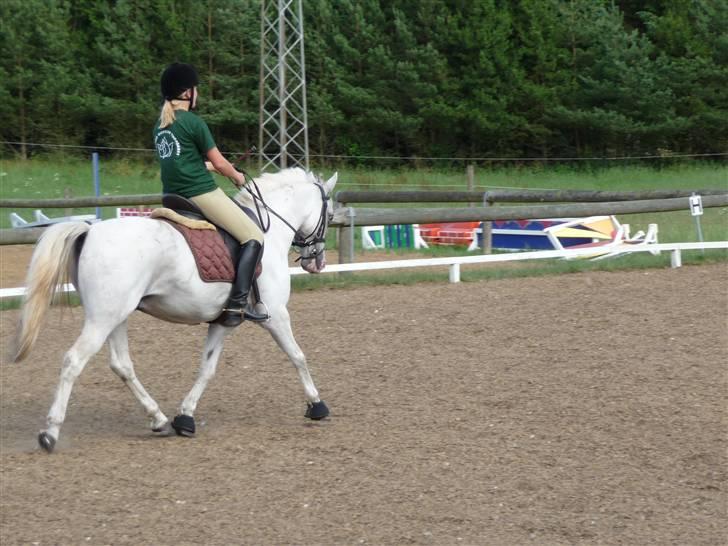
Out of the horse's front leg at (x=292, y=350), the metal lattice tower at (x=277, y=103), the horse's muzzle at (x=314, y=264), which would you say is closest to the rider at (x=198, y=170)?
the horse's front leg at (x=292, y=350)

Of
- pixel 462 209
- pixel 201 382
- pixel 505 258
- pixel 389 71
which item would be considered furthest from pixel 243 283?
pixel 389 71

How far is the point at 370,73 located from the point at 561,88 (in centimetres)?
787

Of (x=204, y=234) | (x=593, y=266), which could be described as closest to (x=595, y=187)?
(x=593, y=266)

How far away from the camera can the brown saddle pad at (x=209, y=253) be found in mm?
6371

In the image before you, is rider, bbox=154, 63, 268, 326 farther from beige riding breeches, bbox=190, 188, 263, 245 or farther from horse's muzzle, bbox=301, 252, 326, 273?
horse's muzzle, bbox=301, 252, 326, 273

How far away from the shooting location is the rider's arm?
6.36 metres

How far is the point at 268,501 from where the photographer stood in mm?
5230

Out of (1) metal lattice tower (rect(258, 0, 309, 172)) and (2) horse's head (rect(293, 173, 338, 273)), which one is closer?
(2) horse's head (rect(293, 173, 338, 273))

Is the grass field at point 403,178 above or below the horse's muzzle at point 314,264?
above

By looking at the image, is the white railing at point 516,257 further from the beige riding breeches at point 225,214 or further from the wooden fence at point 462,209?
the beige riding breeches at point 225,214

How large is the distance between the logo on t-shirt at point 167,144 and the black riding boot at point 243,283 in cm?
77

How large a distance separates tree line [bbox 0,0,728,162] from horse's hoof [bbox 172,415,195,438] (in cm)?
3373

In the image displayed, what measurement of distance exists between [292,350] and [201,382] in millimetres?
659

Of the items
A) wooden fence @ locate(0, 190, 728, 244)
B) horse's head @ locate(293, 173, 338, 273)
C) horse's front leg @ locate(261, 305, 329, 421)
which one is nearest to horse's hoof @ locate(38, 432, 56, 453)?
horse's front leg @ locate(261, 305, 329, 421)
